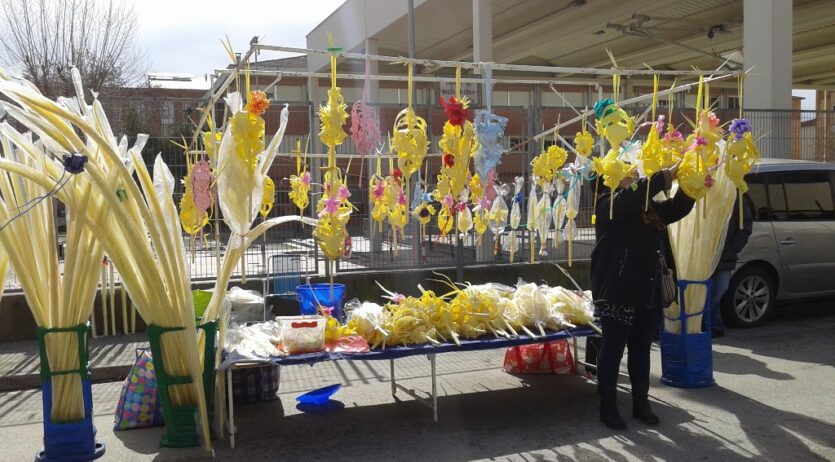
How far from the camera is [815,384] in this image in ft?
20.4

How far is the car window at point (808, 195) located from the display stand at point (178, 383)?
723 cm

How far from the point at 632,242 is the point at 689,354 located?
5.26 feet

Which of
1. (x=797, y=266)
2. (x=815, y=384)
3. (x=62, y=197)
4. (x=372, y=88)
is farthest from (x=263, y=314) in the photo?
(x=372, y=88)

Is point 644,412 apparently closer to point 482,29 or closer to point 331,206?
point 331,206

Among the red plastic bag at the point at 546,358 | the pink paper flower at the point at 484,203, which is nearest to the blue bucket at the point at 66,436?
the red plastic bag at the point at 546,358

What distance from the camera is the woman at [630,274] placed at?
502cm

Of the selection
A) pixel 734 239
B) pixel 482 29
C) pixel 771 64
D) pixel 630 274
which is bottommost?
pixel 630 274

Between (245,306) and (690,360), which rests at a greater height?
(245,306)

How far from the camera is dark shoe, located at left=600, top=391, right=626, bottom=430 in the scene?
5.09m

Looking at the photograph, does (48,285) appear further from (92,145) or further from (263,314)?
(263,314)

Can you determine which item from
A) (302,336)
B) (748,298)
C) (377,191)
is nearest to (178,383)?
(302,336)

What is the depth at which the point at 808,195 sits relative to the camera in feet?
29.2

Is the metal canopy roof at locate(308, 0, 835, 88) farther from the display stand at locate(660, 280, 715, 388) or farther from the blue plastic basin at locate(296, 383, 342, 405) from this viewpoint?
the blue plastic basin at locate(296, 383, 342, 405)

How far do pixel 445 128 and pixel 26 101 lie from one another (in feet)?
10.6
